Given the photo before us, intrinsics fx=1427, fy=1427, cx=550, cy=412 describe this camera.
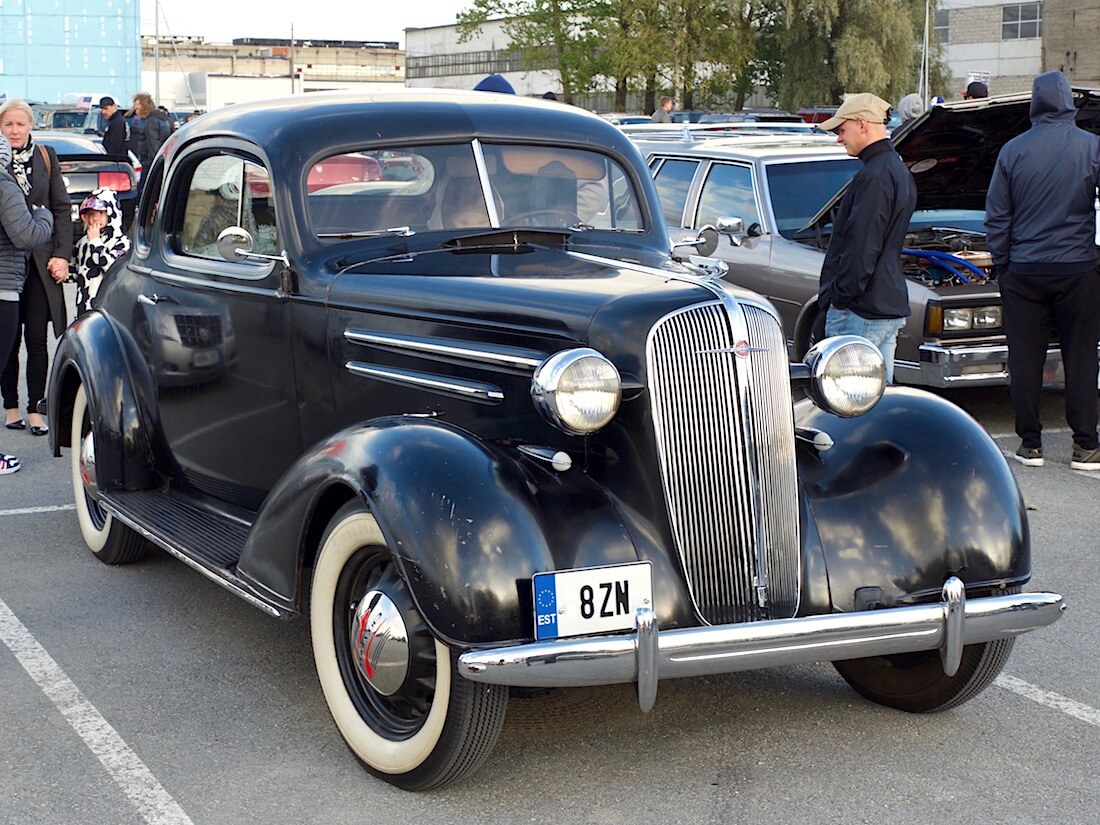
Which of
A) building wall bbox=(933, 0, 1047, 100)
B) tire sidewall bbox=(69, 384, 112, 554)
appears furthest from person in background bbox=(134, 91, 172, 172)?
building wall bbox=(933, 0, 1047, 100)

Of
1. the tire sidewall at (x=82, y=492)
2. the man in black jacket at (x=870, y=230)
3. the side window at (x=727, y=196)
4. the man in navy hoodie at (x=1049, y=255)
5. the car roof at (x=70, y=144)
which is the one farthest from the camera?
the car roof at (x=70, y=144)

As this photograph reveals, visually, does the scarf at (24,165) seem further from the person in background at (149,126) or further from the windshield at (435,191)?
the person in background at (149,126)

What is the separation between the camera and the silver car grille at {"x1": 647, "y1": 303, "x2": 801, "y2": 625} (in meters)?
3.83

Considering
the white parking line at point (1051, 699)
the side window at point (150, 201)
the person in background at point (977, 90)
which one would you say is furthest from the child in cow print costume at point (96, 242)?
the person in background at point (977, 90)

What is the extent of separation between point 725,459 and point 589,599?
57cm

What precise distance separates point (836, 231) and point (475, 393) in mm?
3330

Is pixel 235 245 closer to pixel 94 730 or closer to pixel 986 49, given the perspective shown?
pixel 94 730

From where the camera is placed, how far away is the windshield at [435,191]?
5.03 m

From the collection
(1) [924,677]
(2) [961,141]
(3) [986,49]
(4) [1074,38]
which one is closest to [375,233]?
(1) [924,677]

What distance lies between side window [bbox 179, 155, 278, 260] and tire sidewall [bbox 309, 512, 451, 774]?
1493mm

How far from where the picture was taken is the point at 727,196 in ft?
32.7

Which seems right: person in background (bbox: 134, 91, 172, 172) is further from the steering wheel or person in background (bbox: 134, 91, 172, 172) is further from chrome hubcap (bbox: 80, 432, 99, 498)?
the steering wheel

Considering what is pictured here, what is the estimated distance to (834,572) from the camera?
3982mm

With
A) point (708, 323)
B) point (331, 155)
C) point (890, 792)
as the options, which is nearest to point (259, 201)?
point (331, 155)
